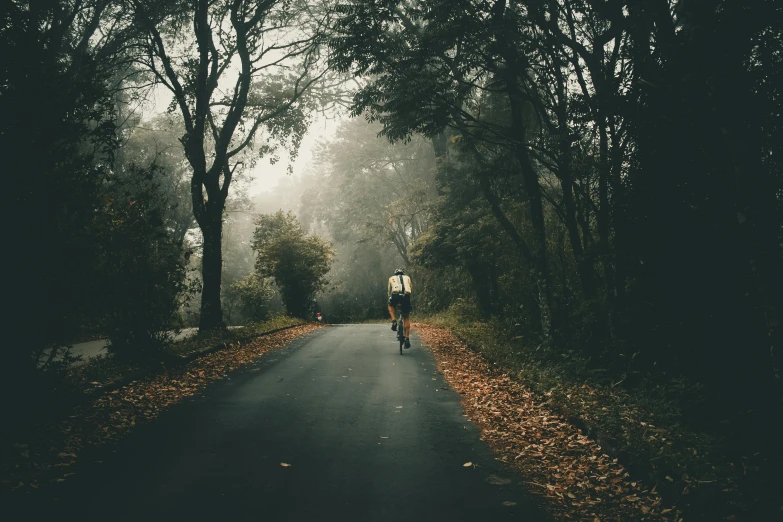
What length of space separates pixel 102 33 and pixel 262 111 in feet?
18.7

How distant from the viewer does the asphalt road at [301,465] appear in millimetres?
4105

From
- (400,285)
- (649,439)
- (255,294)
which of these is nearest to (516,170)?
(400,285)

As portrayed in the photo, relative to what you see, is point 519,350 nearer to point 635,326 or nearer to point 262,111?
point 635,326

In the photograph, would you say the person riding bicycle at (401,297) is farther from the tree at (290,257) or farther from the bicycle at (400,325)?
the tree at (290,257)

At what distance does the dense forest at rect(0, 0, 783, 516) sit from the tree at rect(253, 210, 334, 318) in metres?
6.98

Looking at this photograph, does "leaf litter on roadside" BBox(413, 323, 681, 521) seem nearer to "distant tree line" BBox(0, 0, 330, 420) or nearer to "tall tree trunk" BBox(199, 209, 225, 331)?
"distant tree line" BBox(0, 0, 330, 420)

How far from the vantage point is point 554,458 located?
5453 mm

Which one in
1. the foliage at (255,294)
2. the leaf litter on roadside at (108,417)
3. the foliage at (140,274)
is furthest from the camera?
the foliage at (255,294)

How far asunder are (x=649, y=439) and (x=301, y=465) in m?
3.49

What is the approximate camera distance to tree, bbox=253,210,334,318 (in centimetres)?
2656

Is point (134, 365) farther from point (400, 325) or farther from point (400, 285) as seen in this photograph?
point (400, 285)

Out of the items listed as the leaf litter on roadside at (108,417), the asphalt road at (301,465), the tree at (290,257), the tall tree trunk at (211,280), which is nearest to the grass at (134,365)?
the leaf litter on roadside at (108,417)

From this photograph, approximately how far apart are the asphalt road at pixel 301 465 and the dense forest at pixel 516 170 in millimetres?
2001

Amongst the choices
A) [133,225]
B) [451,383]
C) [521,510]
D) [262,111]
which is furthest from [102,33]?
[521,510]
